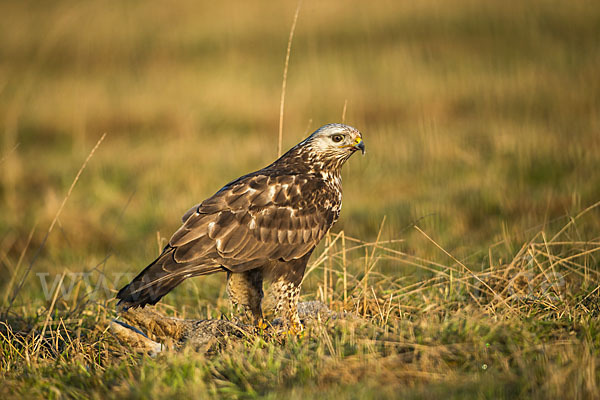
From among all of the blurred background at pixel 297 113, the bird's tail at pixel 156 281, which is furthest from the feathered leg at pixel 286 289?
the blurred background at pixel 297 113

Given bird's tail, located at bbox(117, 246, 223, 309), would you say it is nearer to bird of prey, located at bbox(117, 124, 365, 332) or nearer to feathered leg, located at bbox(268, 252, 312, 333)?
bird of prey, located at bbox(117, 124, 365, 332)

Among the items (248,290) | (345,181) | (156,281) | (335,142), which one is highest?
(335,142)

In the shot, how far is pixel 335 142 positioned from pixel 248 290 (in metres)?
1.32

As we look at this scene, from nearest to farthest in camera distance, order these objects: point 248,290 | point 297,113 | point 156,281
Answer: point 156,281 < point 248,290 < point 297,113

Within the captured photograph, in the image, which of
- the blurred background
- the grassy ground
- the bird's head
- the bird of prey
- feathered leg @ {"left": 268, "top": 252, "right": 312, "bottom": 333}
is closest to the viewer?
the grassy ground

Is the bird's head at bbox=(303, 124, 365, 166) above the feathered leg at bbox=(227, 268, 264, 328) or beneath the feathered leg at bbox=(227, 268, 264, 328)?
above

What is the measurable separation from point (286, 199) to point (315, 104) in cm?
973

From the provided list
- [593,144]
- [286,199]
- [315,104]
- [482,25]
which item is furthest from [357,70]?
[286,199]

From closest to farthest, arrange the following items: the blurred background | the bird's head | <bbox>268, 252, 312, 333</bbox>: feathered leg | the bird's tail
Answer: the bird's tail < <bbox>268, 252, 312, 333</bbox>: feathered leg < the bird's head < the blurred background

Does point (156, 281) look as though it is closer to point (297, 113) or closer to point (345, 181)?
point (345, 181)

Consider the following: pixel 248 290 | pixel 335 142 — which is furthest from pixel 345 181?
pixel 248 290

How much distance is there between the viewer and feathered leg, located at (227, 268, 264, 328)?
5.26 metres

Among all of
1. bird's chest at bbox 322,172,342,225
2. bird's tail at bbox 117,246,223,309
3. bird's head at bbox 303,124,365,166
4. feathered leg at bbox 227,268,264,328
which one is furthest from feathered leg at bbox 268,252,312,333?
bird's head at bbox 303,124,365,166

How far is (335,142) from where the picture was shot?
5.43m
